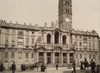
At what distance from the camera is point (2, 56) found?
131ft

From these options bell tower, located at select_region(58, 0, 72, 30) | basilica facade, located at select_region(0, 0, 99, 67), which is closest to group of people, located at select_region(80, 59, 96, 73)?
basilica facade, located at select_region(0, 0, 99, 67)

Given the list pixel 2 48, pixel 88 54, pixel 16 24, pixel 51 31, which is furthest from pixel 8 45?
pixel 88 54

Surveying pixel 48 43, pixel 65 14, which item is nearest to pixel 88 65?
pixel 48 43

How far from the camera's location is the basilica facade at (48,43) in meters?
42.0

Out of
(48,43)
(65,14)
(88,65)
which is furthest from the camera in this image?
(65,14)

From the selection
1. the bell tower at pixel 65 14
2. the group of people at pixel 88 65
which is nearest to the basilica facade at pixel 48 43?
the bell tower at pixel 65 14

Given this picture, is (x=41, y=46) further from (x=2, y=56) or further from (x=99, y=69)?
(x=99, y=69)

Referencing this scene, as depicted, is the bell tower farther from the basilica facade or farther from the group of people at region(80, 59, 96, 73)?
the group of people at region(80, 59, 96, 73)

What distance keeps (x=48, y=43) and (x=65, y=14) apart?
1246cm

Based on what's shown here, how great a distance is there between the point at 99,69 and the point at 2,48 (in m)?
26.6

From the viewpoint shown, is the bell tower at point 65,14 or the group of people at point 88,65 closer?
the group of people at point 88,65

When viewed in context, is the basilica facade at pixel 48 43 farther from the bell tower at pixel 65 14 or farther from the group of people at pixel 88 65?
the group of people at pixel 88 65

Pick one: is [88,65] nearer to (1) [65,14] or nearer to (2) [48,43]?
(2) [48,43]

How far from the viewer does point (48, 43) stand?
156 feet
